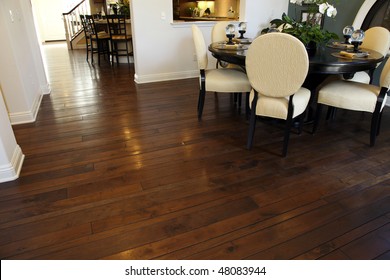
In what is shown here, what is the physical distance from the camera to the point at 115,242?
1583mm

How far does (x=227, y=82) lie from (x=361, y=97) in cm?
125

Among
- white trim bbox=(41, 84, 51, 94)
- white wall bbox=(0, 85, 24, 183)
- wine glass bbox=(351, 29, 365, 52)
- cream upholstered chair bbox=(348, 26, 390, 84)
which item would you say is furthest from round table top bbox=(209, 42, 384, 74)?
white trim bbox=(41, 84, 51, 94)

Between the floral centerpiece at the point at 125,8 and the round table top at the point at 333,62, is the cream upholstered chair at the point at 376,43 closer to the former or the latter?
the round table top at the point at 333,62

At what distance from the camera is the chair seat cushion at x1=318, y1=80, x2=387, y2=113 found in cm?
245

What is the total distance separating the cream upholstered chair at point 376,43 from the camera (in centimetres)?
302

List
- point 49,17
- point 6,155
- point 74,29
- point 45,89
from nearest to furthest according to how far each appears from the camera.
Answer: point 6,155 → point 45,89 → point 74,29 → point 49,17

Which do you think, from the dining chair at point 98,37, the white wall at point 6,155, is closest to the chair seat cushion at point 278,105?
the white wall at point 6,155

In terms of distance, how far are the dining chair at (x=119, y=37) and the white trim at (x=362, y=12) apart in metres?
4.30

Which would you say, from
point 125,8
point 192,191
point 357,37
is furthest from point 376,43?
point 125,8

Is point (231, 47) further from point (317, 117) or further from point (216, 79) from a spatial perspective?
point (317, 117)

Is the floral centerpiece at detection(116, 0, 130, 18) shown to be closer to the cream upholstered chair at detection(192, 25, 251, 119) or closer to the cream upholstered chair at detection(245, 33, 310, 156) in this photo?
the cream upholstered chair at detection(192, 25, 251, 119)

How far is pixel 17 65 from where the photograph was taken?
2969mm

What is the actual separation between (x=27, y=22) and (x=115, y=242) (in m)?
3.73

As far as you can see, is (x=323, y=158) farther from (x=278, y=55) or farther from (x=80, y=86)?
(x=80, y=86)
